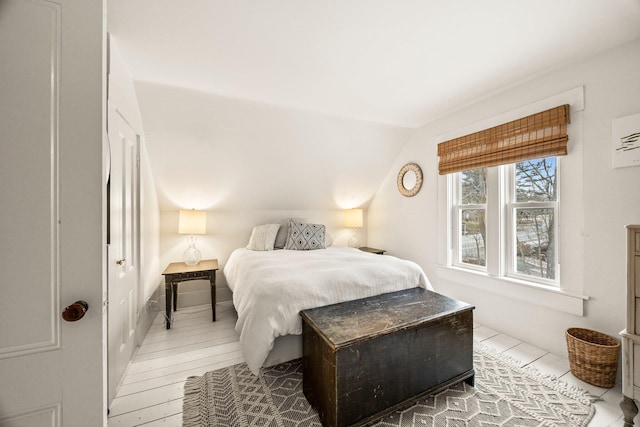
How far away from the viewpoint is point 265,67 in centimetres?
195

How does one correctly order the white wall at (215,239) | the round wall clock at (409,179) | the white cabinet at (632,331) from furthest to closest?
the round wall clock at (409,179)
the white wall at (215,239)
the white cabinet at (632,331)

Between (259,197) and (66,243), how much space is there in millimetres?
2864

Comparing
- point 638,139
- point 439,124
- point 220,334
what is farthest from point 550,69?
point 220,334

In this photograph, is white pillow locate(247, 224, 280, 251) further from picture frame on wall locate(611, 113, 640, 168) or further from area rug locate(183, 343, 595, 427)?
picture frame on wall locate(611, 113, 640, 168)

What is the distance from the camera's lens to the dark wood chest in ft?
4.34

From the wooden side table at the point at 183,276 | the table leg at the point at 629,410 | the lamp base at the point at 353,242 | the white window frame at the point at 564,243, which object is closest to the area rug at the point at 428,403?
the table leg at the point at 629,410

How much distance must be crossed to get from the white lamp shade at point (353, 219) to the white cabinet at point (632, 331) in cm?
302

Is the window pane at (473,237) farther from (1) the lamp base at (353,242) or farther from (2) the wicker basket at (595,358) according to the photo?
(1) the lamp base at (353,242)

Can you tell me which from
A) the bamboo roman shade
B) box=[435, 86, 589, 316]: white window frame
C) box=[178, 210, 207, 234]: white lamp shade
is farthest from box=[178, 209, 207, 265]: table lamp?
box=[435, 86, 589, 316]: white window frame

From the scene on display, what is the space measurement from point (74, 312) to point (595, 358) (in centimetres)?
292

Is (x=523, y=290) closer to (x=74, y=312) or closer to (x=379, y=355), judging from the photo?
(x=379, y=355)

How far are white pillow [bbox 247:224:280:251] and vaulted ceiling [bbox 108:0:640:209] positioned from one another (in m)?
0.49

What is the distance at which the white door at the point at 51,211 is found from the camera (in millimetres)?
688

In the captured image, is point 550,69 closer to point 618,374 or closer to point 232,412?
point 618,374
